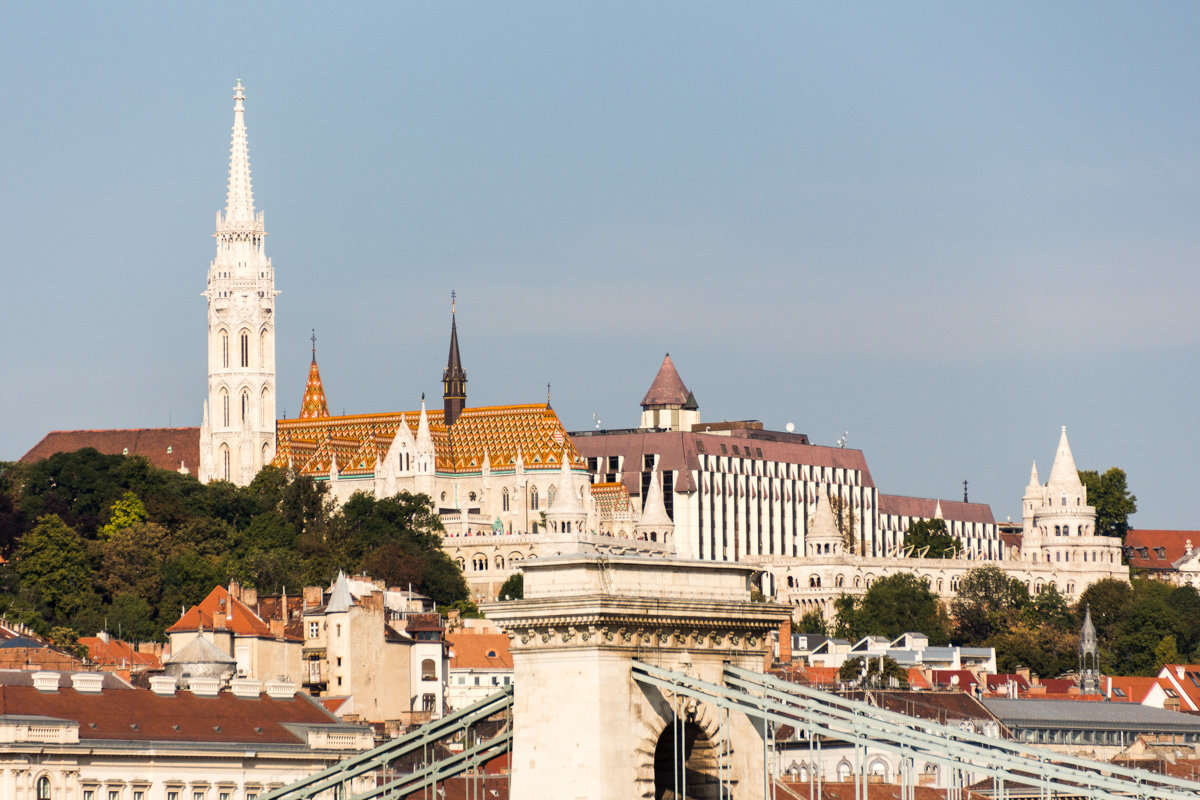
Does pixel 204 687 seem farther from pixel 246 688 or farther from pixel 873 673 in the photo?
pixel 873 673

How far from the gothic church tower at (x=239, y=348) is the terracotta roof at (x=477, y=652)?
5934 cm

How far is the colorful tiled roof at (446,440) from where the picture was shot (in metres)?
189

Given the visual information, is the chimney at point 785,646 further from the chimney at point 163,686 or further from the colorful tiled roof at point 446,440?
the chimney at point 163,686

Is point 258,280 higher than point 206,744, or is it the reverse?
point 258,280

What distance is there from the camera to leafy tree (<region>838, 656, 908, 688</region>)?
113 metres

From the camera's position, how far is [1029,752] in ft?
113

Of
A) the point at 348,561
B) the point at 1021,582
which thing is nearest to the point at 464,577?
the point at 348,561

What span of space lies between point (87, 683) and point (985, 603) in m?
114

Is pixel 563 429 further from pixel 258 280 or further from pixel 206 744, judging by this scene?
pixel 206 744

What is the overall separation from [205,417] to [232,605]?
243ft

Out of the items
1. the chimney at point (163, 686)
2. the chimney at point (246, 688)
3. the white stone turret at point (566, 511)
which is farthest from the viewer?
the white stone turret at point (566, 511)

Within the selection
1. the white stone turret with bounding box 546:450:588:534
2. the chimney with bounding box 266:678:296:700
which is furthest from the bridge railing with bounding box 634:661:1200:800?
the white stone turret with bounding box 546:450:588:534

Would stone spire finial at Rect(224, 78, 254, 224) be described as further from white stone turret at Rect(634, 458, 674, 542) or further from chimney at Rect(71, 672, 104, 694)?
chimney at Rect(71, 672, 104, 694)

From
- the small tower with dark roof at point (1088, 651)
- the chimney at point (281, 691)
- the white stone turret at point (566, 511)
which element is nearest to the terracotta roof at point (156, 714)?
the chimney at point (281, 691)
